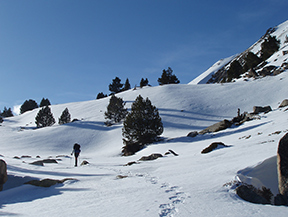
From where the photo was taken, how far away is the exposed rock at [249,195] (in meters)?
4.83

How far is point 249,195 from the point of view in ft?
16.3

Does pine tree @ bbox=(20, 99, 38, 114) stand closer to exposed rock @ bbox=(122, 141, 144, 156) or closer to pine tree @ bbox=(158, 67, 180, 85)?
Result: pine tree @ bbox=(158, 67, 180, 85)

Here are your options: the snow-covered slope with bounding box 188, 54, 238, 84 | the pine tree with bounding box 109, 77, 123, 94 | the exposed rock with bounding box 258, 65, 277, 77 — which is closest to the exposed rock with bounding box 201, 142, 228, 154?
the exposed rock with bounding box 258, 65, 277, 77

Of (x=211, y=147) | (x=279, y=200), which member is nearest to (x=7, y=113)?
(x=211, y=147)

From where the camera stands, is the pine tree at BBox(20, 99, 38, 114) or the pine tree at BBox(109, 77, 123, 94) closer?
the pine tree at BBox(109, 77, 123, 94)

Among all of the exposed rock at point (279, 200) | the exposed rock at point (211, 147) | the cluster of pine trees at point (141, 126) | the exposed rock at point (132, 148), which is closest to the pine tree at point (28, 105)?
the cluster of pine trees at point (141, 126)

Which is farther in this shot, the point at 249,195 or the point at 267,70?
the point at 267,70

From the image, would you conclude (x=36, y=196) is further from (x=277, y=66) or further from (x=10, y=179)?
(x=277, y=66)

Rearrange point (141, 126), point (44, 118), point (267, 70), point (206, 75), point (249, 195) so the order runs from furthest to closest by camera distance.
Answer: point (206, 75)
point (44, 118)
point (267, 70)
point (141, 126)
point (249, 195)

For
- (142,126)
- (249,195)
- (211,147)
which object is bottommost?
(211,147)

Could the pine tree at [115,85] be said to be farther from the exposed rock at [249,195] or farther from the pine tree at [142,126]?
the exposed rock at [249,195]

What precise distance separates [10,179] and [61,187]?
2330 mm

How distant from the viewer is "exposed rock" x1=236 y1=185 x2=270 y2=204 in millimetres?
4832

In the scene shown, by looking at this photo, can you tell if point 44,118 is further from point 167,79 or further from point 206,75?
point 206,75
